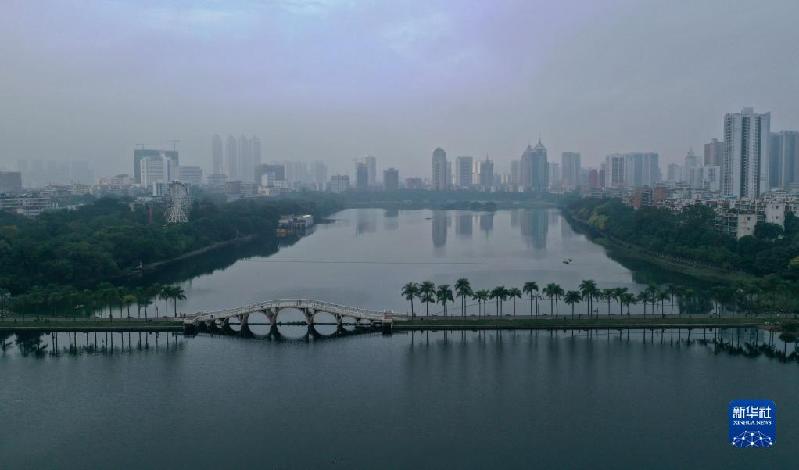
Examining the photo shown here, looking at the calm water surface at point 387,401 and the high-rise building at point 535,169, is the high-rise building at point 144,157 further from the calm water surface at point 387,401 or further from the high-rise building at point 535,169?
the calm water surface at point 387,401

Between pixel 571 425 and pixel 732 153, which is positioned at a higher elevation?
pixel 732 153

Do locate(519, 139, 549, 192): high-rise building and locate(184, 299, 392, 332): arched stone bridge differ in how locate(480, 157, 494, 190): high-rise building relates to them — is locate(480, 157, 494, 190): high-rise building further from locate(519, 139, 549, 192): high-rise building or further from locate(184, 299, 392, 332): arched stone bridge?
locate(184, 299, 392, 332): arched stone bridge

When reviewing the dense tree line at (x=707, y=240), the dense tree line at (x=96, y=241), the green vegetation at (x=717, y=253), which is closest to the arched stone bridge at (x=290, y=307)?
the dense tree line at (x=96, y=241)

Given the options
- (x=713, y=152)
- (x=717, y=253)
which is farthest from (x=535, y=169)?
(x=717, y=253)

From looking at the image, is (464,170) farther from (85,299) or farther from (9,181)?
(85,299)

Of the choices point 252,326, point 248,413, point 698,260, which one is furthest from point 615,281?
point 248,413

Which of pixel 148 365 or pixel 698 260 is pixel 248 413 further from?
pixel 698 260
